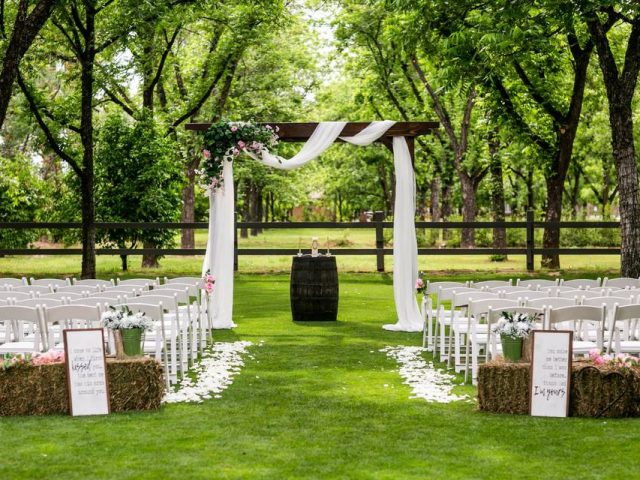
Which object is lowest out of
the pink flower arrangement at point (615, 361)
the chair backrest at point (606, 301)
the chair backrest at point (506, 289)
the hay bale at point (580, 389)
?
the hay bale at point (580, 389)

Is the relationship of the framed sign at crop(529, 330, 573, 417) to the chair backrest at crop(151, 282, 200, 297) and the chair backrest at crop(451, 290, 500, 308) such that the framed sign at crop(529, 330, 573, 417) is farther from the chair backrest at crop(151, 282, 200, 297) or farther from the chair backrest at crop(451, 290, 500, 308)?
the chair backrest at crop(151, 282, 200, 297)

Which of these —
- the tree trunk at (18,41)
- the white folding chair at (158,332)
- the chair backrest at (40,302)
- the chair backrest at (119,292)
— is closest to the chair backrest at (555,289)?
the white folding chair at (158,332)

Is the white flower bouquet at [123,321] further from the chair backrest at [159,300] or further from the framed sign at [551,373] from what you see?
the framed sign at [551,373]

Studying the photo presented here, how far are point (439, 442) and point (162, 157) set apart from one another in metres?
18.5

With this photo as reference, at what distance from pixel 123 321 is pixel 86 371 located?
59cm

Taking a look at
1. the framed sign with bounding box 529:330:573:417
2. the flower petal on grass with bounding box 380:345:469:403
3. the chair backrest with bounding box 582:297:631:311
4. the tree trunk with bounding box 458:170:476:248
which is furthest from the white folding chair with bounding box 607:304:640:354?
the tree trunk with bounding box 458:170:476:248

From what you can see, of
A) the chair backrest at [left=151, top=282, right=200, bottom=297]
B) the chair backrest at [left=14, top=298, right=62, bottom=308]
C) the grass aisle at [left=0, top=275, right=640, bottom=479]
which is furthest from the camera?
the chair backrest at [left=151, top=282, right=200, bottom=297]

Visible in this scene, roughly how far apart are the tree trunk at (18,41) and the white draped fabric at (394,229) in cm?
367

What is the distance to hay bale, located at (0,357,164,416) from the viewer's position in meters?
8.12

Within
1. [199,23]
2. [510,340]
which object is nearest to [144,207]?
[199,23]

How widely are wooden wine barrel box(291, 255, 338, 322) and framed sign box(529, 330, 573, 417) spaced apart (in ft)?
23.2

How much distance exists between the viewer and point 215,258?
14945mm

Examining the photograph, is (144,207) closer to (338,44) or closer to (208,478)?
(338,44)

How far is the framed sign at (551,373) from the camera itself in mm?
7953
